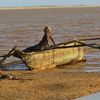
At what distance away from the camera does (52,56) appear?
1791cm

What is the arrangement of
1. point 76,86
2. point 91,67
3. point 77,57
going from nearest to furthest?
point 76,86 < point 91,67 < point 77,57

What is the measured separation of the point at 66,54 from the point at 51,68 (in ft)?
4.00

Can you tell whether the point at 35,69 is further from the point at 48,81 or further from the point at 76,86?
the point at 76,86

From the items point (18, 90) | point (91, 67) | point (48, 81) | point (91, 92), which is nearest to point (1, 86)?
point (18, 90)

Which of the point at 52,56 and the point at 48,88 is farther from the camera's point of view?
the point at 52,56

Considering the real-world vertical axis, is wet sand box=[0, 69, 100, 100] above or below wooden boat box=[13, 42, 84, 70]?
above

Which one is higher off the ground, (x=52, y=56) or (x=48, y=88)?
(x=48, y=88)

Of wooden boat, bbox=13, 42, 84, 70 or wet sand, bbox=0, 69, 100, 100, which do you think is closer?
wet sand, bbox=0, 69, 100, 100

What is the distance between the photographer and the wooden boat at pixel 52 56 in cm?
1652

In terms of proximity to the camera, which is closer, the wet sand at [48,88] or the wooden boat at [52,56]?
the wet sand at [48,88]

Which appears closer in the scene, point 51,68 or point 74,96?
point 74,96

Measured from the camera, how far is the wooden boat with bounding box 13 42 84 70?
16.5m

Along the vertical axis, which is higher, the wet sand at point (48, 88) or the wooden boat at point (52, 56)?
the wet sand at point (48, 88)

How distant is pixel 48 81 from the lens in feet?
44.6
